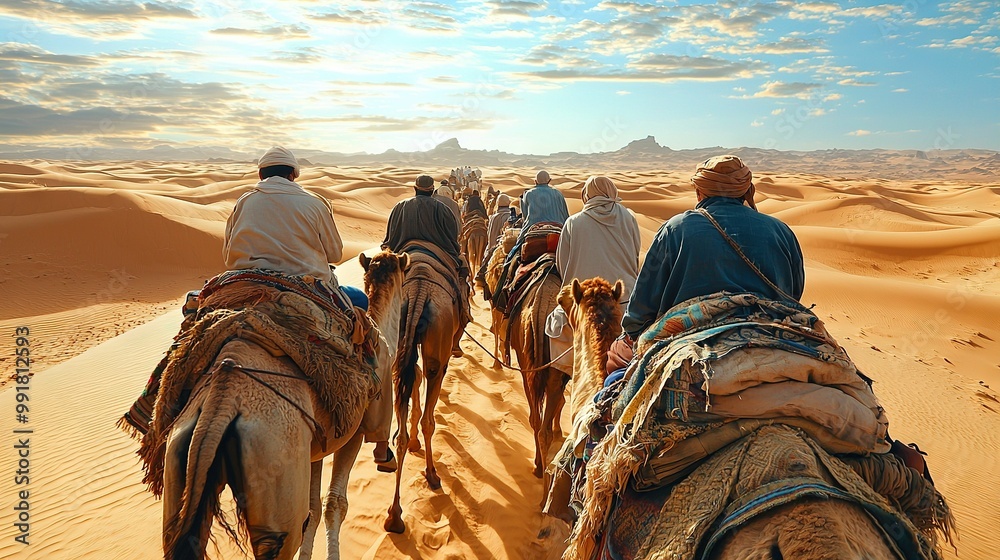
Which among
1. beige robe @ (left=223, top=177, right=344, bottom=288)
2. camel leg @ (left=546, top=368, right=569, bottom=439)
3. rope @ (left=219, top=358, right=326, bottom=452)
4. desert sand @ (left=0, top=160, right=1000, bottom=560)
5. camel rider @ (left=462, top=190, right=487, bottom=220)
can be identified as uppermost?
beige robe @ (left=223, top=177, right=344, bottom=288)

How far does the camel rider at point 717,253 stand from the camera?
2639 mm

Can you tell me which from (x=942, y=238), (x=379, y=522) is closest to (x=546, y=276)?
(x=379, y=522)

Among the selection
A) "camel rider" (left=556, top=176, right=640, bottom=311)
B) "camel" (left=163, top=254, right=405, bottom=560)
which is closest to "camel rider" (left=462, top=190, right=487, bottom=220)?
"camel rider" (left=556, top=176, right=640, bottom=311)

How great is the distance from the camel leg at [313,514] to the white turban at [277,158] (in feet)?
7.42

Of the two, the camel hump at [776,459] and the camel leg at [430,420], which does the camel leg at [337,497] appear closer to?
the camel leg at [430,420]

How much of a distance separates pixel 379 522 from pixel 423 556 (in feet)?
2.15

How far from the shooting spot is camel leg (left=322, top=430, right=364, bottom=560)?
4203 mm

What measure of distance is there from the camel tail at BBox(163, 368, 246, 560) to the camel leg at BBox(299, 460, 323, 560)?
2.44 feet

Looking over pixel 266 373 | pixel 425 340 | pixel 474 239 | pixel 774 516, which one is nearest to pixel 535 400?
pixel 425 340

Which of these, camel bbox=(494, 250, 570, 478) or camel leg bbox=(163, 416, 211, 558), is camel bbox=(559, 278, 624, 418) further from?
camel leg bbox=(163, 416, 211, 558)

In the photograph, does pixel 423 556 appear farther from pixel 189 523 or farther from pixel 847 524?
pixel 847 524

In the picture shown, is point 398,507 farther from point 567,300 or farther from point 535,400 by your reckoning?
point 567,300

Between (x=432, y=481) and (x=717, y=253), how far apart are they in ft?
13.5

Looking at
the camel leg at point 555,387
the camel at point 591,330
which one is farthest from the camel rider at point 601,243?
the camel at point 591,330
